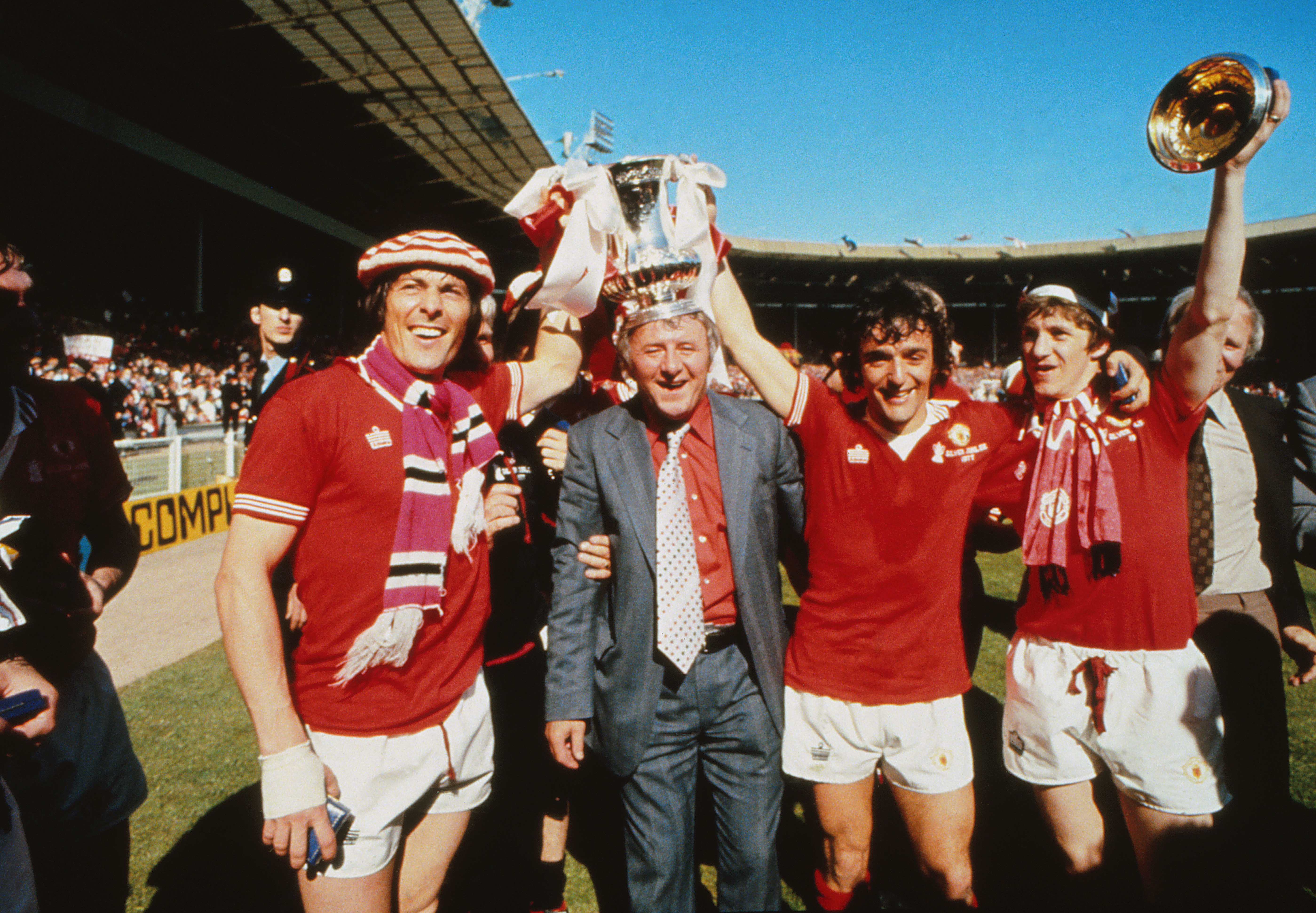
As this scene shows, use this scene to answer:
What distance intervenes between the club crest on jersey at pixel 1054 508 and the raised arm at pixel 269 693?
7.30ft

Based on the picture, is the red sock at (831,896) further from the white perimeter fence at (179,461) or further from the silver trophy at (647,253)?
the white perimeter fence at (179,461)

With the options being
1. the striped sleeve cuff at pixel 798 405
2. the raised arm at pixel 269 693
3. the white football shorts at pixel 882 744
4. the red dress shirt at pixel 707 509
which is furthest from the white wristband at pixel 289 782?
the striped sleeve cuff at pixel 798 405

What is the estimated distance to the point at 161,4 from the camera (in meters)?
15.0

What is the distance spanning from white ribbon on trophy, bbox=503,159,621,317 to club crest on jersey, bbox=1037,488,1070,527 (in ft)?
5.18

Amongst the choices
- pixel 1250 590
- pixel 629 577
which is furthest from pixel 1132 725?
pixel 629 577

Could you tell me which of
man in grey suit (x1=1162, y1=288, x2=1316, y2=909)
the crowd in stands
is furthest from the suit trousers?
the crowd in stands

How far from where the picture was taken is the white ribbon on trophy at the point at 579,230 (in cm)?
217

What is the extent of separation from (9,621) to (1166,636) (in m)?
3.04

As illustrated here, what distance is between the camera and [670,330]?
220 cm

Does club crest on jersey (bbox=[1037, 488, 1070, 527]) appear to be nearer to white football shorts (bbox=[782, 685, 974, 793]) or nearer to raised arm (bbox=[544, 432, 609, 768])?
white football shorts (bbox=[782, 685, 974, 793])

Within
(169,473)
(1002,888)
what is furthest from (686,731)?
(169,473)

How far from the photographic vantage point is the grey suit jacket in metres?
2.19

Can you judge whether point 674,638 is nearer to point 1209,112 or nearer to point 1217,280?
point 1217,280

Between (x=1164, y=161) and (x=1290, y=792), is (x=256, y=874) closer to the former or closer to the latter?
Answer: (x=1164, y=161)
